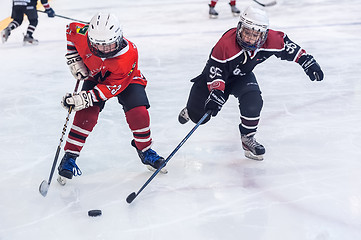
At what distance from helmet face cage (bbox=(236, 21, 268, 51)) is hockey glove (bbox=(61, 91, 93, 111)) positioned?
0.75 m

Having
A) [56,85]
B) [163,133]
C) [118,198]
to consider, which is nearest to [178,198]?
[118,198]

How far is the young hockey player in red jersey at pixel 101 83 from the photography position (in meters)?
2.13

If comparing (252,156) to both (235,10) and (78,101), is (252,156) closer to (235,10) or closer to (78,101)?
(78,101)

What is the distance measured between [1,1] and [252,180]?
24.3 ft

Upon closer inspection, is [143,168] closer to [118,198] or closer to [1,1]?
[118,198]

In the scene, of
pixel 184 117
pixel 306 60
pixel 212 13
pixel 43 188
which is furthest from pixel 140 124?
pixel 212 13

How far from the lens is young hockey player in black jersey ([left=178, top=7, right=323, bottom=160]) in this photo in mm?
2330

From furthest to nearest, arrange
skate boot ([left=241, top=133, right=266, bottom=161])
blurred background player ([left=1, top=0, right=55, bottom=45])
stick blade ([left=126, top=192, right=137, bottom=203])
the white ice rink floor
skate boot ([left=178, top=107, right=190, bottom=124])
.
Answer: blurred background player ([left=1, top=0, right=55, bottom=45]) → skate boot ([left=178, top=107, right=190, bottom=124]) → skate boot ([left=241, top=133, right=266, bottom=161]) → stick blade ([left=126, top=192, right=137, bottom=203]) → the white ice rink floor

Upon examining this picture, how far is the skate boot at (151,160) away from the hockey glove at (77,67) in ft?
1.46

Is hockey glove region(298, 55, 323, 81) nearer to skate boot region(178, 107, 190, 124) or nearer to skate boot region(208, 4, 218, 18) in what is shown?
skate boot region(178, 107, 190, 124)

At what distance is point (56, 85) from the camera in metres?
3.88

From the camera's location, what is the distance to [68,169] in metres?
2.25

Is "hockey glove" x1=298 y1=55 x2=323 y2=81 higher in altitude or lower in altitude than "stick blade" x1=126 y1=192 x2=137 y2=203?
higher

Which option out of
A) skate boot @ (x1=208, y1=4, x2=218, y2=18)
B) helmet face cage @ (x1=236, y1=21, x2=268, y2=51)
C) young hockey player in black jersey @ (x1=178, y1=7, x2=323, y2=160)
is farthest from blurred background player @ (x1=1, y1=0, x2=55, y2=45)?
helmet face cage @ (x1=236, y1=21, x2=268, y2=51)
